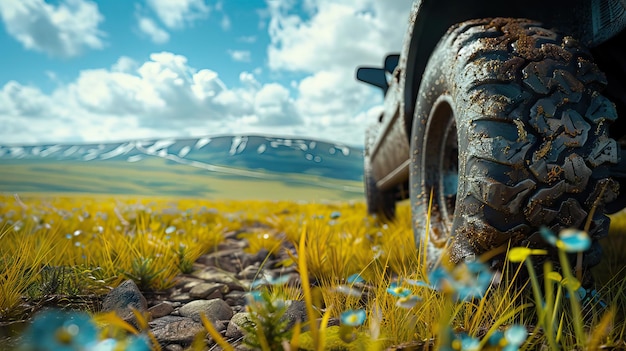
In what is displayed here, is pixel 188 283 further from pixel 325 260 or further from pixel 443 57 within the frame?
pixel 443 57

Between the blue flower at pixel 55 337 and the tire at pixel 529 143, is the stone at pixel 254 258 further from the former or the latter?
the blue flower at pixel 55 337

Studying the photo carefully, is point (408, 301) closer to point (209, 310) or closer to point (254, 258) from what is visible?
point (209, 310)

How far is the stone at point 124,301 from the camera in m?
1.33

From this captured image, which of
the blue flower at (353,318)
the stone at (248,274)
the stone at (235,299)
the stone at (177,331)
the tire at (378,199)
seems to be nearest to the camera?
the blue flower at (353,318)

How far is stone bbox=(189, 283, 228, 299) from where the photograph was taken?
1703mm

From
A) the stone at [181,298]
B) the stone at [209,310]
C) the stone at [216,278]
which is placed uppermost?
the stone at [209,310]

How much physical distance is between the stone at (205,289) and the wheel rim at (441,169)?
0.94 m

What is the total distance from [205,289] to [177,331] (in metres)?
0.58

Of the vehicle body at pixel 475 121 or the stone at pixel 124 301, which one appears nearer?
the vehicle body at pixel 475 121

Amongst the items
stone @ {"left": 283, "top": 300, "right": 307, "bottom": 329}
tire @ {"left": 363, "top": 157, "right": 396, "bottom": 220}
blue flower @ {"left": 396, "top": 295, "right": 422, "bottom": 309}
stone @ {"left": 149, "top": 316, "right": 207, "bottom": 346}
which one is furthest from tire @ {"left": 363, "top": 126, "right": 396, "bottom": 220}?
blue flower @ {"left": 396, "top": 295, "right": 422, "bottom": 309}

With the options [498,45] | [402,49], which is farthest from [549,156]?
[402,49]

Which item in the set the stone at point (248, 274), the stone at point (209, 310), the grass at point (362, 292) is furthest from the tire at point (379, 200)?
the stone at point (209, 310)

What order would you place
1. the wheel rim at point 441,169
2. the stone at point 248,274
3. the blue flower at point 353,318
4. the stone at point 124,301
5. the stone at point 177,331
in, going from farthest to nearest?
1. the stone at point 248,274
2. the wheel rim at point 441,169
3. the stone at point 124,301
4. the stone at point 177,331
5. the blue flower at point 353,318

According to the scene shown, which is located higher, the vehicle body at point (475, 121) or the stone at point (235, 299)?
the vehicle body at point (475, 121)
